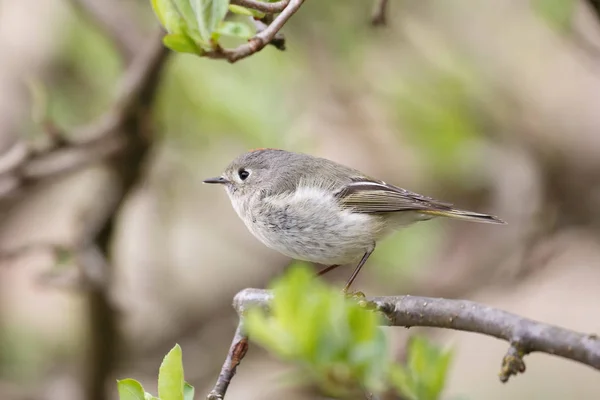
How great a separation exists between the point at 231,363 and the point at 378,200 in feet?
2.49

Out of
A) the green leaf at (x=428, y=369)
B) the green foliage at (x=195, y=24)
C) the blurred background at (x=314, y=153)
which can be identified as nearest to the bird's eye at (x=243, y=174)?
the blurred background at (x=314, y=153)

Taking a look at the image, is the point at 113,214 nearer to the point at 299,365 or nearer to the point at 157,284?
the point at 157,284

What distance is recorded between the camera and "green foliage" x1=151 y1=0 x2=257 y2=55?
4.31ft

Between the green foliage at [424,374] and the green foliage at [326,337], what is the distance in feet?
0.88

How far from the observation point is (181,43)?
4.44 feet

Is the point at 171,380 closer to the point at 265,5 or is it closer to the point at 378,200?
the point at 265,5

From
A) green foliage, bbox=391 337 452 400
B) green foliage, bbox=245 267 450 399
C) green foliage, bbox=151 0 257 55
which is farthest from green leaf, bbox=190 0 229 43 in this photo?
green foliage, bbox=391 337 452 400

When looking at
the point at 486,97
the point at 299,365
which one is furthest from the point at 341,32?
the point at 299,365

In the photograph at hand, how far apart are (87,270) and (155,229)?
1.23 m

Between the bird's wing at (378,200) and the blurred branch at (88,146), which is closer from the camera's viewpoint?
the bird's wing at (378,200)

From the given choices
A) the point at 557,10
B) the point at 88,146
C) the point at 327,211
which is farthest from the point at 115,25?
the point at 557,10

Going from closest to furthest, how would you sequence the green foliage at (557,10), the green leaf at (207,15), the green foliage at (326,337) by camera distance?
the green foliage at (326,337), the green leaf at (207,15), the green foliage at (557,10)

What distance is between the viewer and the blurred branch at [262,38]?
1276mm

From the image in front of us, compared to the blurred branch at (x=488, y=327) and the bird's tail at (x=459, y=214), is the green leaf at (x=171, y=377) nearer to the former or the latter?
the blurred branch at (x=488, y=327)
